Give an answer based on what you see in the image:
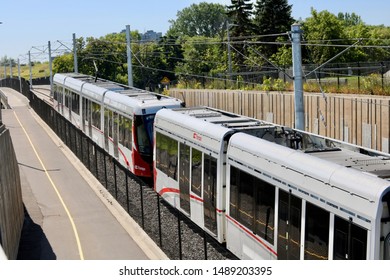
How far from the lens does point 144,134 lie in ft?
76.6

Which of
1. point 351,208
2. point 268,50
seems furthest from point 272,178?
point 268,50

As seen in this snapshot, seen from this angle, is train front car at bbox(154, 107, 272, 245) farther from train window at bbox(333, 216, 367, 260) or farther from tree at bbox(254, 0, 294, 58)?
tree at bbox(254, 0, 294, 58)

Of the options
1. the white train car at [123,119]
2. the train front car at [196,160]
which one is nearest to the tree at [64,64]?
the white train car at [123,119]

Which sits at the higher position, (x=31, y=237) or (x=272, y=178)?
(x=272, y=178)

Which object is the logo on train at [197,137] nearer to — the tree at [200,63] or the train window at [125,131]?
the train window at [125,131]

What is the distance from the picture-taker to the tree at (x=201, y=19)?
540 feet

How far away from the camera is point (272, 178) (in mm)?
12078

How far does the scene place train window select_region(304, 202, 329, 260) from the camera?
10.0m

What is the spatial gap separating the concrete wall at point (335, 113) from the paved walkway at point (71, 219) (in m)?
8.74

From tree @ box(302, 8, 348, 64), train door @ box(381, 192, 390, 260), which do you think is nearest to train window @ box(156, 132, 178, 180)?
train door @ box(381, 192, 390, 260)

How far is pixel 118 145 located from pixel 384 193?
17884 mm

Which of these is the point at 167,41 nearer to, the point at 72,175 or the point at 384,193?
the point at 72,175

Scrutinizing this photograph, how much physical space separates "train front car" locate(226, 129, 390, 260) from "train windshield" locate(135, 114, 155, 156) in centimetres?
886

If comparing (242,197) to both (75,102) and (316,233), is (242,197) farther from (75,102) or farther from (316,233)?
(75,102)
